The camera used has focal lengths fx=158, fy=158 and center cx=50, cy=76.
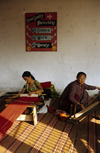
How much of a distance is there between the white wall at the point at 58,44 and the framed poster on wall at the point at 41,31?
0.12 m

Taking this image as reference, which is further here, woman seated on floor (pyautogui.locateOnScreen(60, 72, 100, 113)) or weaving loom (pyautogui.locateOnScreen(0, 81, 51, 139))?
woman seated on floor (pyautogui.locateOnScreen(60, 72, 100, 113))

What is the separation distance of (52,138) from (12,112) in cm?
73

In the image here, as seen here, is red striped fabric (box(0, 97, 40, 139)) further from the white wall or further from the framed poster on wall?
the framed poster on wall

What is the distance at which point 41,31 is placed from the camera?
440cm

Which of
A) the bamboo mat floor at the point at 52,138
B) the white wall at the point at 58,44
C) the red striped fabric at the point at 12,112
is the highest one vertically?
the white wall at the point at 58,44

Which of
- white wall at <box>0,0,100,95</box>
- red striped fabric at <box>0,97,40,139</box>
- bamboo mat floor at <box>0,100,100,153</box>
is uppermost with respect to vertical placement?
white wall at <box>0,0,100,95</box>

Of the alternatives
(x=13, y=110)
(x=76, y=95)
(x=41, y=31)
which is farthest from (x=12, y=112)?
(x=41, y=31)

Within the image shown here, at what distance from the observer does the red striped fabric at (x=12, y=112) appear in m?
2.18

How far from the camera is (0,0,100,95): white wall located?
4238mm

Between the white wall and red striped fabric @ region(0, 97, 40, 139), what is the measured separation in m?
1.89

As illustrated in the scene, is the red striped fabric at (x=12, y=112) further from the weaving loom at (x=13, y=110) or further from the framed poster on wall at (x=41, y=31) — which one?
the framed poster on wall at (x=41, y=31)

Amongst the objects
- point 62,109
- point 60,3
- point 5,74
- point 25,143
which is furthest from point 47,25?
point 25,143

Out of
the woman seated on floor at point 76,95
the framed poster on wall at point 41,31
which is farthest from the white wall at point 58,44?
the woman seated on floor at point 76,95

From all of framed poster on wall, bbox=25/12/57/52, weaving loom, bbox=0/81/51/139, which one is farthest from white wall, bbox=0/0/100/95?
weaving loom, bbox=0/81/51/139
